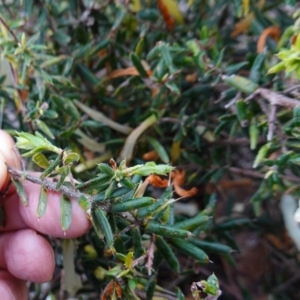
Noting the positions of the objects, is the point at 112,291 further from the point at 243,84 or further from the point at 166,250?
the point at 243,84

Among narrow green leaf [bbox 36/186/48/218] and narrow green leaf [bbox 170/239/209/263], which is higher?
narrow green leaf [bbox 36/186/48/218]

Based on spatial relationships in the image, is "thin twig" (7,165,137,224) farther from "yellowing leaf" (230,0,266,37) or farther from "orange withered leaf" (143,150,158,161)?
"yellowing leaf" (230,0,266,37)

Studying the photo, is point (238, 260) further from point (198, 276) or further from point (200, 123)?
point (200, 123)

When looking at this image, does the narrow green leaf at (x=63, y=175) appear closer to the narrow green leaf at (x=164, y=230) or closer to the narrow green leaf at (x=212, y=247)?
the narrow green leaf at (x=164, y=230)

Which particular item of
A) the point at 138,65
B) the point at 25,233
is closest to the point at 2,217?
the point at 25,233

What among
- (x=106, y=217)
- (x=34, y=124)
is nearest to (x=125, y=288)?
(x=106, y=217)

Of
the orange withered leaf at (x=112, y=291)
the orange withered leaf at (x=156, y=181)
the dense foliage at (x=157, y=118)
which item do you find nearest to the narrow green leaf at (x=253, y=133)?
the dense foliage at (x=157, y=118)

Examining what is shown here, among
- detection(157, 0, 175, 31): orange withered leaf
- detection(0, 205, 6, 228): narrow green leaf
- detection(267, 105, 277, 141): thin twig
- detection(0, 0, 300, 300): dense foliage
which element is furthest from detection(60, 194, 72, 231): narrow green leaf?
detection(157, 0, 175, 31): orange withered leaf
